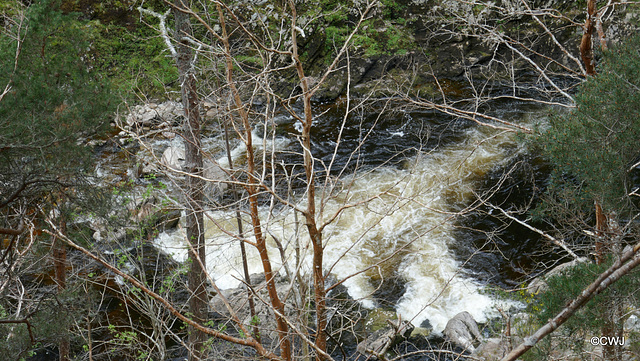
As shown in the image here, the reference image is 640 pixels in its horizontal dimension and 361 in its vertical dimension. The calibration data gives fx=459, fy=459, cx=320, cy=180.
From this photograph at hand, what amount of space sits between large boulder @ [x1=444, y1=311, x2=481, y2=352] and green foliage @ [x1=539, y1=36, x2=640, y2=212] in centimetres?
372

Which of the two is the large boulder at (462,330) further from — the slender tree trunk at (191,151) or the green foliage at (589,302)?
the slender tree trunk at (191,151)

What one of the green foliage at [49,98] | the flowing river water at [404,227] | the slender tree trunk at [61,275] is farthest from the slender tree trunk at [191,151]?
the slender tree trunk at [61,275]

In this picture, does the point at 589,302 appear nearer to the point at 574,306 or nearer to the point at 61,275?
the point at 574,306

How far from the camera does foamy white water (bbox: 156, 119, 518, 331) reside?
7938 mm

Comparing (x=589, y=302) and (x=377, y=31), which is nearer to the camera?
(x=589, y=302)

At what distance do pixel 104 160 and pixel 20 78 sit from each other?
7.04 metres

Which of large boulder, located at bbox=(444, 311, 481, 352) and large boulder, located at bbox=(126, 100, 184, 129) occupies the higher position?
large boulder, located at bbox=(126, 100, 184, 129)

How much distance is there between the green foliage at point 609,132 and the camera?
3535mm

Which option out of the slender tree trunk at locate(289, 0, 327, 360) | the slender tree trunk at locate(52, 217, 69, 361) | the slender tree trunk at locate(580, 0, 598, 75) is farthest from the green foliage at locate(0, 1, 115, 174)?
the slender tree trunk at locate(580, 0, 598, 75)

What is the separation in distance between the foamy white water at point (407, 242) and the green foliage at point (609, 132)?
313 cm

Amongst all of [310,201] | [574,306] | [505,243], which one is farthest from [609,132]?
[505,243]

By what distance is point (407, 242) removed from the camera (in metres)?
9.26

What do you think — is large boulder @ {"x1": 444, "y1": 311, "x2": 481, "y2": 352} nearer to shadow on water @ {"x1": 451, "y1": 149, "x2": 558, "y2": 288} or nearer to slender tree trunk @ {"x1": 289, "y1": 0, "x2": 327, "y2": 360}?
shadow on water @ {"x1": 451, "y1": 149, "x2": 558, "y2": 288}

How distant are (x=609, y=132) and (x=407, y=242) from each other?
588 centimetres
